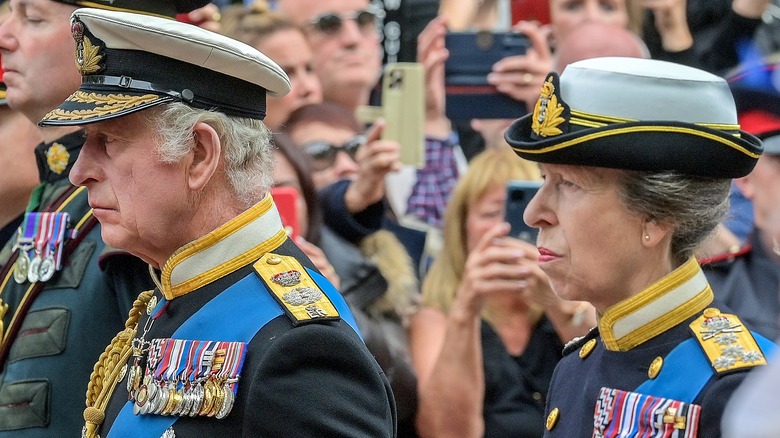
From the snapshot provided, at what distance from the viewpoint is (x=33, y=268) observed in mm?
3607

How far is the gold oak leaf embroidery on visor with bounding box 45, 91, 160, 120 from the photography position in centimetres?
281

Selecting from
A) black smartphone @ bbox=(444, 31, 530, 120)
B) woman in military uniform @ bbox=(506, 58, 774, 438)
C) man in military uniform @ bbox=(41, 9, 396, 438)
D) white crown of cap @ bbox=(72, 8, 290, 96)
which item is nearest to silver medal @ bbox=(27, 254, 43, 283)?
man in military uniform @ bbox=(41, 9, 396, 438)

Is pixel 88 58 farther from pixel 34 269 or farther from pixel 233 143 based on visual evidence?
pixel 34 269

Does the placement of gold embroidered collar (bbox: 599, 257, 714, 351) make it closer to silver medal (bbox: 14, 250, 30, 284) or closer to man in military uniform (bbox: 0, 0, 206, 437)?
man in military uniform (bbox: 0, 0, 206, 437)

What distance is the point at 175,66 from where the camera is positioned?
2859 mm

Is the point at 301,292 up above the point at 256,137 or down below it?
below

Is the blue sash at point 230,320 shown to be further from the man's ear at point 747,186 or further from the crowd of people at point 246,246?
the man's ear at point 747,186

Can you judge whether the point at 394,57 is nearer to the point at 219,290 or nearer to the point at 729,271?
the point at 729,271

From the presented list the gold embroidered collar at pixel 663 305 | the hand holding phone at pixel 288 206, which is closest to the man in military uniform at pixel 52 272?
the hand holding phone at pixel 288 206

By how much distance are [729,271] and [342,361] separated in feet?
7.96

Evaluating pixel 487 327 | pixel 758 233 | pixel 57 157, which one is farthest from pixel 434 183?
pixel 57 157

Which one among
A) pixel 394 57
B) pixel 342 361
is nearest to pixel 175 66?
pixel 342 361

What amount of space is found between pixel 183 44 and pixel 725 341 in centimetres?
141

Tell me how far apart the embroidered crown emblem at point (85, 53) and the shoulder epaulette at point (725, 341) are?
1.54 metres
